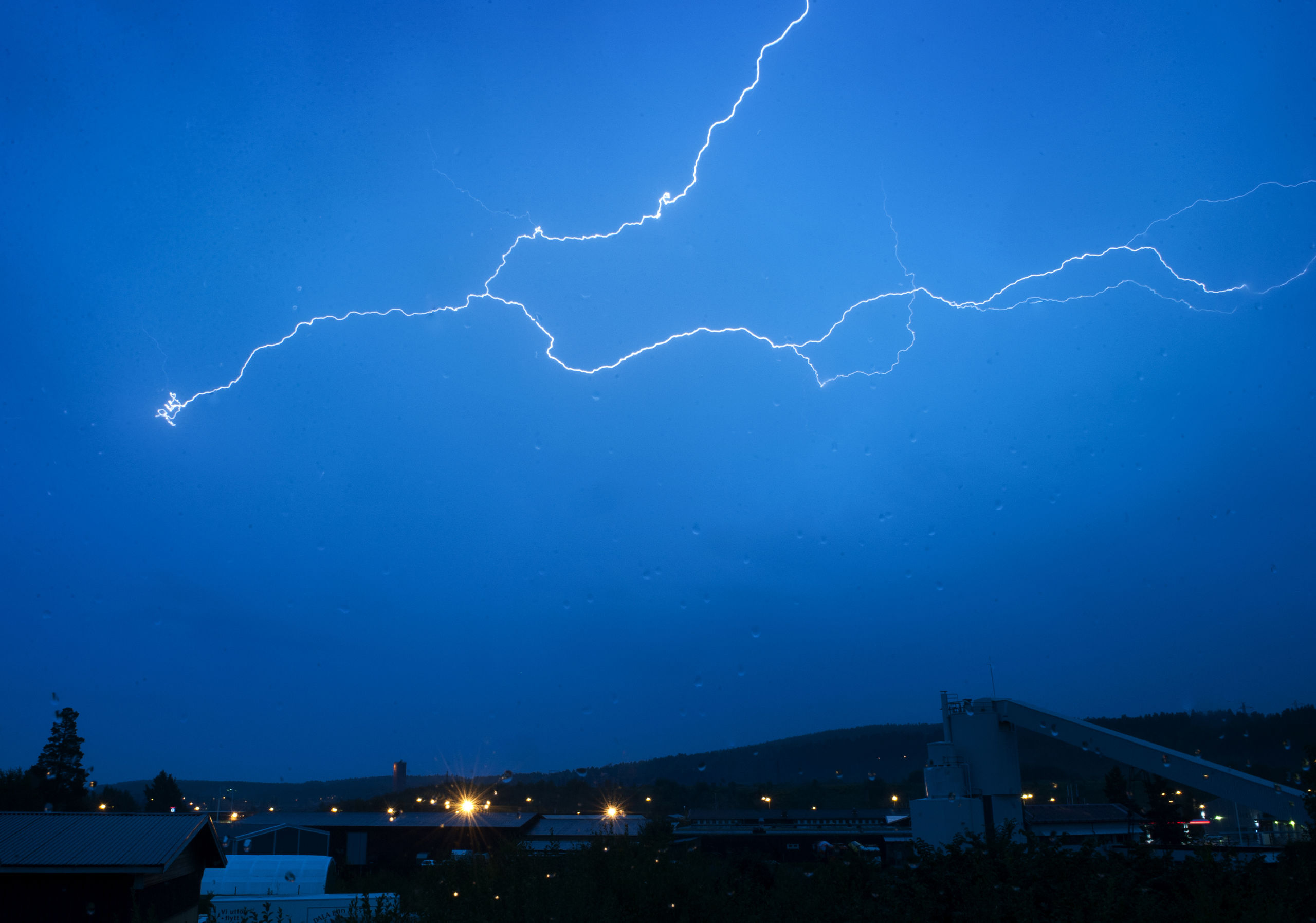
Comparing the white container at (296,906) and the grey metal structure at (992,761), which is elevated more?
the grey metal structure at (992,761)

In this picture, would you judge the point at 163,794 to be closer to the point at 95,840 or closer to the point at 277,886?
the point at 277,886

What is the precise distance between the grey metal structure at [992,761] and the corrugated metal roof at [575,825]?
484 inches

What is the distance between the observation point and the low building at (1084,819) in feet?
114

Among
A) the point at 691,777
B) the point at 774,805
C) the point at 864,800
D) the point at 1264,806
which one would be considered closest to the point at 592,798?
the point at 691,777

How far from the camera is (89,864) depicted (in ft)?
43.6

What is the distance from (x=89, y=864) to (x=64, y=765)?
138ft

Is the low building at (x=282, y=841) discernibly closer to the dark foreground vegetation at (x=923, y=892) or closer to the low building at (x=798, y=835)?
the low building at (x=798, y=835)

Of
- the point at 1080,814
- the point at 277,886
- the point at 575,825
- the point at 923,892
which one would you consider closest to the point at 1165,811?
the point at 1080,814

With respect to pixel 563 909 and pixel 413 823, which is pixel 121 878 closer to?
pixel 563 909

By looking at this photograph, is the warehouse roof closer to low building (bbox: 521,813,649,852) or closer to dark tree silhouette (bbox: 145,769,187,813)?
low building (bbox: 521,813,649,852)

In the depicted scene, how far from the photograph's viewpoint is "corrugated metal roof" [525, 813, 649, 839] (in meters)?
32.5

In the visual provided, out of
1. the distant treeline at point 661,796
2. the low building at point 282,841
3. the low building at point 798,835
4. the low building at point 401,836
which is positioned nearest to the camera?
the low building at point 798,835

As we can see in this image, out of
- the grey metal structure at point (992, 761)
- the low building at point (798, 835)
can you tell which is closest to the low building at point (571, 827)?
the low building at point (798, 835)

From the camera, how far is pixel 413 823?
3741 cm
